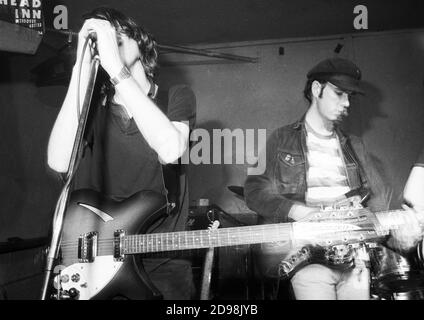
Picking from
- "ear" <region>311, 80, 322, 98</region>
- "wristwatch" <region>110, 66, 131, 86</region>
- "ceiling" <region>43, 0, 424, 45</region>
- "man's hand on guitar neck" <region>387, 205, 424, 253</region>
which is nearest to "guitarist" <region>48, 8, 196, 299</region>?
"wristwatch" <region>110, 66, 131, 86</region>

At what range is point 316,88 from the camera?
1.21 m

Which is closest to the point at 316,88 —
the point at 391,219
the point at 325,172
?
the point at 325,172

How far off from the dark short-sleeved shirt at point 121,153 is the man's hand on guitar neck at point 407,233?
25.6 inches

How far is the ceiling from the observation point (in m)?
1.23

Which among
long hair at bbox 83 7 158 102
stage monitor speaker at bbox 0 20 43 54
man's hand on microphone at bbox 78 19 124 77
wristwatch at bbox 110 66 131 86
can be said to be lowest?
wristwatch at bbox 110 66 131 86

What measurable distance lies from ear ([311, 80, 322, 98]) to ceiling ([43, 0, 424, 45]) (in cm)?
27

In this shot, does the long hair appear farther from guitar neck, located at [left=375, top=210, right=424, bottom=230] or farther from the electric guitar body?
guitar neck, located at [left=375, top=210, right=424, bottom=230]

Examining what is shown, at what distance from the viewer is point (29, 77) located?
4.76ft

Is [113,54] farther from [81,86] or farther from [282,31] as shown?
[282,31]

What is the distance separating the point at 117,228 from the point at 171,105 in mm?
378

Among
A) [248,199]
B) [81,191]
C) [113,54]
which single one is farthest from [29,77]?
[248,199]

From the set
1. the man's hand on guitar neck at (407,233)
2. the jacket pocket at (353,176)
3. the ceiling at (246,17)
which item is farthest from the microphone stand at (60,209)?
the man's hand on guitar neck at (407,233)

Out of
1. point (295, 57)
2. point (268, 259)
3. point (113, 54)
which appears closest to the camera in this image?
point (113, 54)

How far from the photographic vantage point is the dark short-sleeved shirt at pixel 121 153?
951 mm
